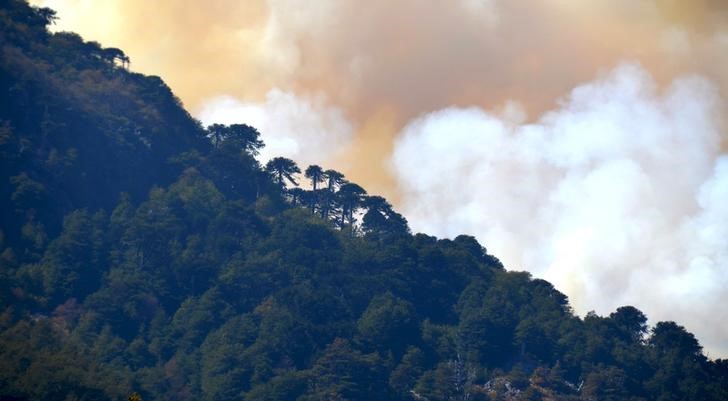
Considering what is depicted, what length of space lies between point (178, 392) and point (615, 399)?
193 feet

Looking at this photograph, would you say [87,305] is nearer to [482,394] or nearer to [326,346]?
[326,346]

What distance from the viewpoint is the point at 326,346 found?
192m

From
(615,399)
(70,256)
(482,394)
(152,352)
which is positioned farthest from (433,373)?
(70,256)

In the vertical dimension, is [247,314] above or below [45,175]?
below

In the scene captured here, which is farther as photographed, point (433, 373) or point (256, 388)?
point (433, 373)

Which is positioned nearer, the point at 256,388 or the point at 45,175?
the point at 256,388

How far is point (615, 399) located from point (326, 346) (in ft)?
131

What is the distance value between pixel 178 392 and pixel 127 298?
16.5 metres

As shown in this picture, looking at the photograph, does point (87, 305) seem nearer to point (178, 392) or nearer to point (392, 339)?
point (178, 392)

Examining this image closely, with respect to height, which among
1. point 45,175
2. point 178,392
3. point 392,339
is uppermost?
point 45,175

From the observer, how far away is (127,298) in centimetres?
19075

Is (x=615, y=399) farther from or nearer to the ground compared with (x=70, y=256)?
nearer to the ground

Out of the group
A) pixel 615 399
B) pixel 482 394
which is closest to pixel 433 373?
pixel 482 394

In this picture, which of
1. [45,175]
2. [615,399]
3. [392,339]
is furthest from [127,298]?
[615,399]
